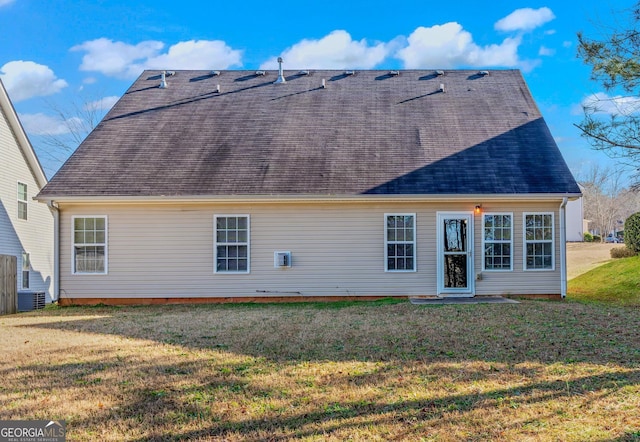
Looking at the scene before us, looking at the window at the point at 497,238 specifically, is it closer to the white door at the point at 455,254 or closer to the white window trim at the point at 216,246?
the white door at the point at 455,254

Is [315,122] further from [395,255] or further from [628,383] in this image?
[628,383]

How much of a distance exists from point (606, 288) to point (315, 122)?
928 centimetres

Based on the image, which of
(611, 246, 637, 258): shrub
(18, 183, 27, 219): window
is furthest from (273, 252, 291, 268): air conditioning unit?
(611, 246, 637, 258): shrub

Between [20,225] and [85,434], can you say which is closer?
[85,434]

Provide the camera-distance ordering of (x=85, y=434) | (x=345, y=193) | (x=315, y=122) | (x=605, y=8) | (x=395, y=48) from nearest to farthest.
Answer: (x=85, y=434) < (x=605, y=8) < (x=345, y=193) < (x=315, y=122) < (x=395, y=48)

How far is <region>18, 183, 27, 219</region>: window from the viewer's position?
59.0 feet

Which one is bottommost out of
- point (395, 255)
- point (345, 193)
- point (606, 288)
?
point (606, 288)

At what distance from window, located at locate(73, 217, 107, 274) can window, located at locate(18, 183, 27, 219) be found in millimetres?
6678

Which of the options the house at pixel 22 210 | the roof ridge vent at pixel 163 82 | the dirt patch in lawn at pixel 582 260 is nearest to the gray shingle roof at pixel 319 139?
the roof ridge vent at pixel 163 82

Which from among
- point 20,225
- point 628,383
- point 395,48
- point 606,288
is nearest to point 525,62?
point 395,48

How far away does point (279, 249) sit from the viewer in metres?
12.5

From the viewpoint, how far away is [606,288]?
14969 millimetres

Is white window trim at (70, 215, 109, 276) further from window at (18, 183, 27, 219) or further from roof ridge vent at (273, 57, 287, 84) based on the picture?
roof ridge vent at (273, 57, 287, 84)

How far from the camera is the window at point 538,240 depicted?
12.5 metres
